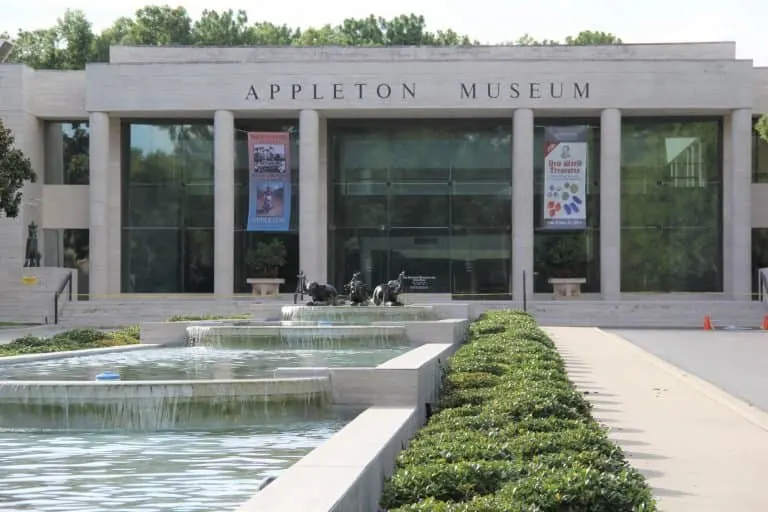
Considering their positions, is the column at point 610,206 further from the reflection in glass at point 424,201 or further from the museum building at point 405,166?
the reflection in glass at point 424,201

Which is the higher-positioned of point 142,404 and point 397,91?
point 397,91

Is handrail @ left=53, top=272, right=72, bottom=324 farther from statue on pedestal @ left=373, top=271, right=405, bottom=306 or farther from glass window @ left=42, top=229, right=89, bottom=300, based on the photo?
statue on pedestal @ left=373, top=271, right=405, bottom=306

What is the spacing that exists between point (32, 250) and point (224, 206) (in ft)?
27.7

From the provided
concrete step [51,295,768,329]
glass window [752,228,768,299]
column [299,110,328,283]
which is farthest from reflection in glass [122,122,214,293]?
glass window [752,228,768,299]

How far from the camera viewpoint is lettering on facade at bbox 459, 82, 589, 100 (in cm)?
5219

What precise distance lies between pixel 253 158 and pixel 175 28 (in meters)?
39.4

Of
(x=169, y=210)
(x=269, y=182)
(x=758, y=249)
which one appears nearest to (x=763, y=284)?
(x=758, y=249)

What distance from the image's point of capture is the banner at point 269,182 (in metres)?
54.0

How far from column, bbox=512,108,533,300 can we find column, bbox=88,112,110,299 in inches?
670

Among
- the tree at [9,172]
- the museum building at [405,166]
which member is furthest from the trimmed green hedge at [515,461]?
the museum building at [405,166]

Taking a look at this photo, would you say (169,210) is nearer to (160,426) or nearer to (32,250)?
(32,250)

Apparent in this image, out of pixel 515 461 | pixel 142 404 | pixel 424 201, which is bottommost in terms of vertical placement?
pixel 142 404

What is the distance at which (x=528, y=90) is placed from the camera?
172ft

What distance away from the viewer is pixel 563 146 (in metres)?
53.8
